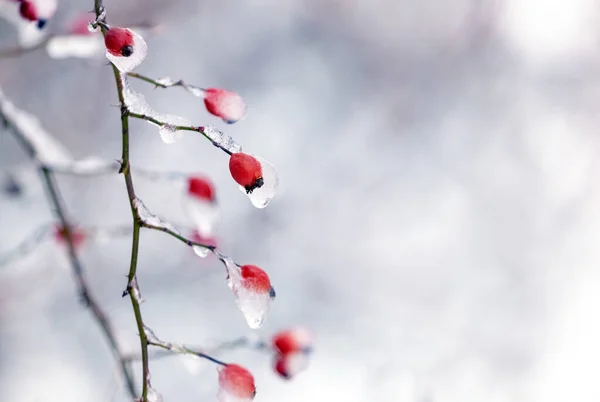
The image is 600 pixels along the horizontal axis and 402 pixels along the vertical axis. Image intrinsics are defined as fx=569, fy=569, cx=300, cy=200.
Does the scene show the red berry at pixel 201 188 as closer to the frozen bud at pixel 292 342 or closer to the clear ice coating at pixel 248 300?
the frozen bud at pixel 292 342

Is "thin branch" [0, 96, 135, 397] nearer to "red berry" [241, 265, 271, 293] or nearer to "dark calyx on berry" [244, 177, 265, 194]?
"red berry" [241, 265, 271, 293]

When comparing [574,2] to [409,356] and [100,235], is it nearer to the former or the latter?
[409,356]

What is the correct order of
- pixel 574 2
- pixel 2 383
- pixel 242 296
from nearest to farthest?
pixel 242 296
pixel 2 383
pixel 574 2

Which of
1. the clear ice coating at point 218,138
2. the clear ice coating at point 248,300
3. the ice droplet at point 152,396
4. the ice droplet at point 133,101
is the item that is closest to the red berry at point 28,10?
the ice droplet at point 133,101

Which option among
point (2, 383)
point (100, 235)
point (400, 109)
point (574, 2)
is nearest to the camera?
point (100, 235)

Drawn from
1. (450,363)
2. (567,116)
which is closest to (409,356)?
(450,363)

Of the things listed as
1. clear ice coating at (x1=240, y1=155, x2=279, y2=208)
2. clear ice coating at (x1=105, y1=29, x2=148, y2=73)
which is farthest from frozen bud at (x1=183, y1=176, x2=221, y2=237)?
clear ice coating at (x1=105, y1=29, x2=148, y2=73)
